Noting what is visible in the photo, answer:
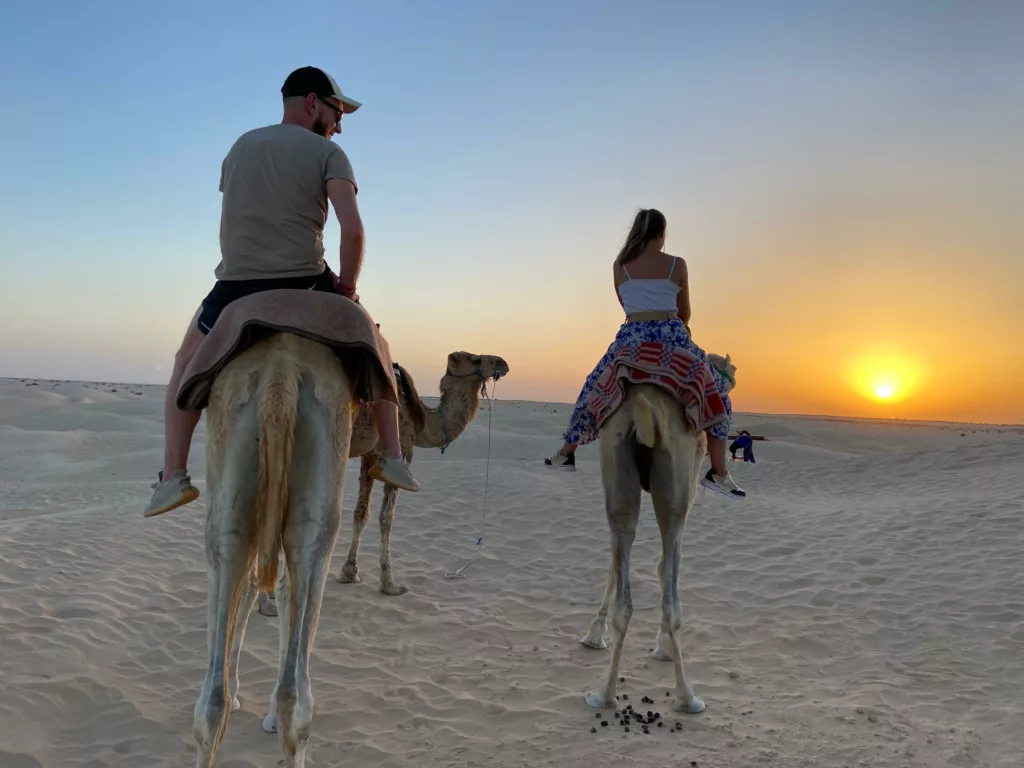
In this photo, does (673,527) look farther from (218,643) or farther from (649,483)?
(218,643)

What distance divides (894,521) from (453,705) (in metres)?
8.99

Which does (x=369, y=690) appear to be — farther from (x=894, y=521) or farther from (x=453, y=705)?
(x=894, y=521)

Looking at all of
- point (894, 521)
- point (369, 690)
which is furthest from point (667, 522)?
point (894, 521)

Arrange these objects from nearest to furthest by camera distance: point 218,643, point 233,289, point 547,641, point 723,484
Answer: point 218,643, point 233,289, point 723,484, point 547,641

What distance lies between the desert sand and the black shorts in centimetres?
269

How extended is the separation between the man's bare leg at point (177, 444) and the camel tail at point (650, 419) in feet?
8.97

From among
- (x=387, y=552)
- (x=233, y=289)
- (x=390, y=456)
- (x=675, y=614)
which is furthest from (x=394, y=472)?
(x=387, y=552)

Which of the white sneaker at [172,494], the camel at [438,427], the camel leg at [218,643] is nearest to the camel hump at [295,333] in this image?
the white sneaker at [172,494]

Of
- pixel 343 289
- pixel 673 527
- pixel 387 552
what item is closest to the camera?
pixel 343 289

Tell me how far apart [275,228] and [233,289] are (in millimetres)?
379

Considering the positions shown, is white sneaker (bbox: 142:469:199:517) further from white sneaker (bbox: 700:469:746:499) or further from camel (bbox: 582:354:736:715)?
white sneaker (bbox: 700:469:746:499)

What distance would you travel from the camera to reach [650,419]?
4.56 meters

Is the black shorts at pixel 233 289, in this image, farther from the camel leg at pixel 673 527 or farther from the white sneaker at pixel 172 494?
the camel leg at pixel 673 527

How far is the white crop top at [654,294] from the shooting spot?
4945 millimetres
